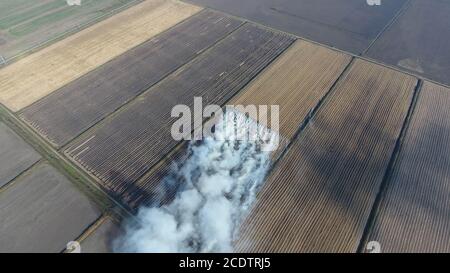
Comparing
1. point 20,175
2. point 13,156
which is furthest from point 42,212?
point 13,156

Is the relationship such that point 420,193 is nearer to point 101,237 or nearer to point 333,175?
point 333,175

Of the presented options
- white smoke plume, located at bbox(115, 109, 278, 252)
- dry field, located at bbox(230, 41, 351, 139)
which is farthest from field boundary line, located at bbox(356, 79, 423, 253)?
white smoke plume, located at bbox(115, 109, 278, 252)

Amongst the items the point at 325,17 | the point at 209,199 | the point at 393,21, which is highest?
the point at 325,17

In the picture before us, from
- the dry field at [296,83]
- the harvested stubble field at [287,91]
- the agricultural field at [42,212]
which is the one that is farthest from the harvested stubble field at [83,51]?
the dry field at [296,83]

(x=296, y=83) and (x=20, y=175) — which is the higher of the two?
(x=296, y=83)

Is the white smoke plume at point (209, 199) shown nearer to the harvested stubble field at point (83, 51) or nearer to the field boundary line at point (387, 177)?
the field boundary line at point (387, 177)

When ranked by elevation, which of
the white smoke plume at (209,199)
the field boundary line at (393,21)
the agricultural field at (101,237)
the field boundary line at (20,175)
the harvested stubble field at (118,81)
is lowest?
the agricultural field at (101,237)

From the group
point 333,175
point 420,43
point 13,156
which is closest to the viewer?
point 333,175
